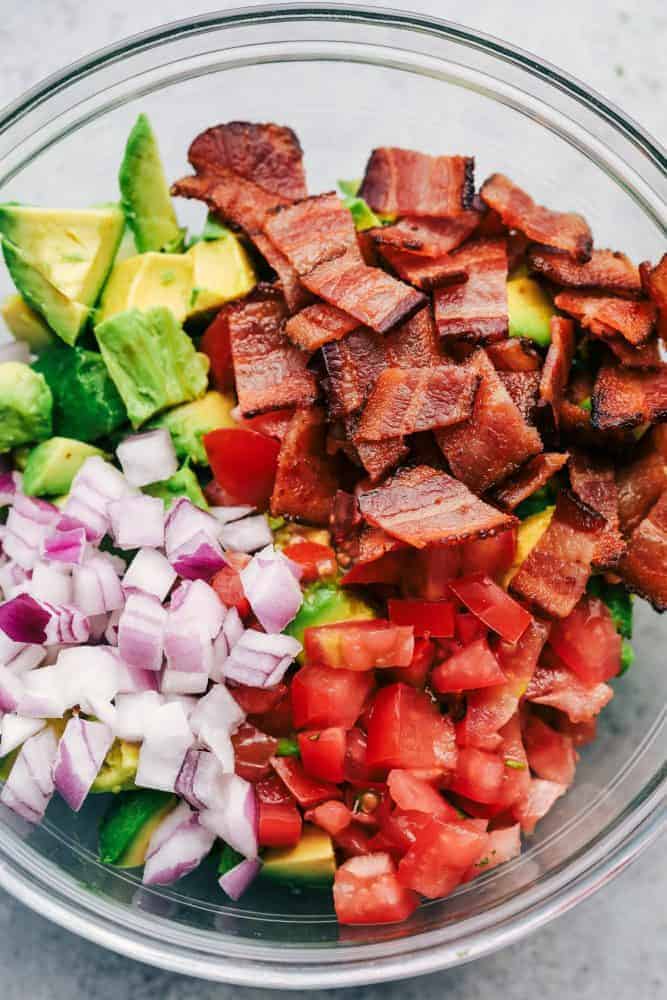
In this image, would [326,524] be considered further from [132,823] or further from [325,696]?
[132,823]

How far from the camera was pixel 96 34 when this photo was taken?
233 centimetres

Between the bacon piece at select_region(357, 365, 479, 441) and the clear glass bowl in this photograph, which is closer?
the bacon piece at select_region(357, 365, 479, 441)

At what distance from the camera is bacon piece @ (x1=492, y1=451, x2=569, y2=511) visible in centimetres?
176

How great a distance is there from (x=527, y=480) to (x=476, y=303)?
33cm

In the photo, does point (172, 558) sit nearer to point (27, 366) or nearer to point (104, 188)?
point (27, 366)

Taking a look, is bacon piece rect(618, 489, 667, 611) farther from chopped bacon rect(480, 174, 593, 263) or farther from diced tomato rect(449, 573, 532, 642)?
chopped bacon rect(480, 174, 593, 263)

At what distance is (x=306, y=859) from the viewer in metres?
1.77

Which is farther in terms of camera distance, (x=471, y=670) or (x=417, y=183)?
(x=417, y=183)

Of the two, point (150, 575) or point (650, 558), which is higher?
point (650, 558)

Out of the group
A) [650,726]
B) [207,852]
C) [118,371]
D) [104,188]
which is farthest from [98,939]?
[104,188]

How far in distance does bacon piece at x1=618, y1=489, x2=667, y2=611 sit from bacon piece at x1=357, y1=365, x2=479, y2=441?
0.39 metres

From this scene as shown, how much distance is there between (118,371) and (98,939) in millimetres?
1032

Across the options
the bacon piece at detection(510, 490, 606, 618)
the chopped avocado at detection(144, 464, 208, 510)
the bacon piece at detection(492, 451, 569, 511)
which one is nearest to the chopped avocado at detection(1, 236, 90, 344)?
the chopped avocado at detection(144, 464, 208, 510)

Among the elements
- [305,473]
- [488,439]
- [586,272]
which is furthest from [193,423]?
[586,272]
